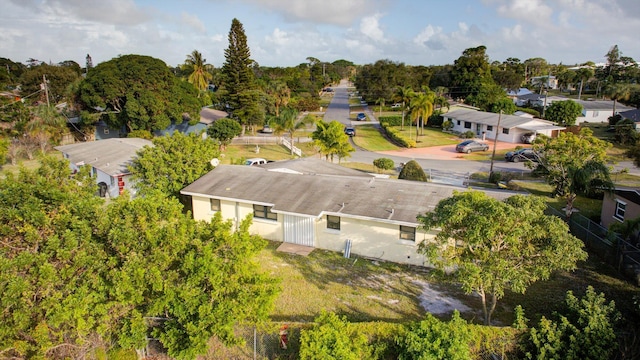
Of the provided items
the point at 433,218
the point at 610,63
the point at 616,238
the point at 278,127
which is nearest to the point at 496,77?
the point at 610,63

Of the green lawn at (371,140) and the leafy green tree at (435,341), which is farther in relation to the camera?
the green lawn at (371,140)

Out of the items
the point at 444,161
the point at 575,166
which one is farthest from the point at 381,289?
the point at 444,161

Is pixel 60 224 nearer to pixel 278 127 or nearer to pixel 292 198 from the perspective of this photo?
pixel 292 198

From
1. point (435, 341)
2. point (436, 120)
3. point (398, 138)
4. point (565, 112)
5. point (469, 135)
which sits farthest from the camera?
point (436, 120)

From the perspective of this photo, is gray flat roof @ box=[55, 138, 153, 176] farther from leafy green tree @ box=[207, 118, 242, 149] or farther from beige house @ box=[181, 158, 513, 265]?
leafy green tree @ box=[207, 118, 242, 149]

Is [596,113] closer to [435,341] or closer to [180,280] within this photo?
[435,341]

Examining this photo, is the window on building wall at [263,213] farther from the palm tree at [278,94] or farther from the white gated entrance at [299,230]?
the palm tree at [278,94]

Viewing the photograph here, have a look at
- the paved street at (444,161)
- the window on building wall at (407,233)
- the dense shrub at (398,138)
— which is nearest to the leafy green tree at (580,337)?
the window on building wall at (407,233)
